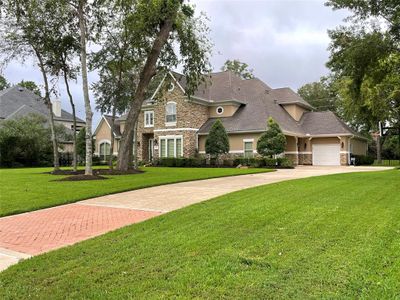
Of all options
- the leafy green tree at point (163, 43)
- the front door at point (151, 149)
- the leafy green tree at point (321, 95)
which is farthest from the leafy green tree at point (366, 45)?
the leafy green tree at point (321, 95)

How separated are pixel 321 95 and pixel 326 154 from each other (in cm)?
2264

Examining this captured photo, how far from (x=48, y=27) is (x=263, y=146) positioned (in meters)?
15.8

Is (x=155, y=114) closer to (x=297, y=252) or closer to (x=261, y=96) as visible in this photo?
(x=261, y=96)

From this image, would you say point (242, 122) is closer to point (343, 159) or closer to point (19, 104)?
point (343, 159)

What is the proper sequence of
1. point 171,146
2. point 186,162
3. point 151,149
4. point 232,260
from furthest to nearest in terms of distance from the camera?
point 151,149 < point 171,146 < point 186,162 < point 232,260

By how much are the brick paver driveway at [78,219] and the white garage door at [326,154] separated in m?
22.4

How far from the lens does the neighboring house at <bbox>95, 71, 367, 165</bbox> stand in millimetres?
30719

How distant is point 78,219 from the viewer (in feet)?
25.8

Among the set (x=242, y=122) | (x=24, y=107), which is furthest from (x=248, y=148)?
(x=24, y=107)

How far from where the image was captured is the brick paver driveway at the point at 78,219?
5914mm

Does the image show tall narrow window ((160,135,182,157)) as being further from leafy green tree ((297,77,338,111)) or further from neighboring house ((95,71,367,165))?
leafy green tree ((297,77,338,111))

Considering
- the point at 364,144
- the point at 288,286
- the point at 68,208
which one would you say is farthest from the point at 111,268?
the point at 364,144

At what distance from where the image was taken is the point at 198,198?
33.4 feet

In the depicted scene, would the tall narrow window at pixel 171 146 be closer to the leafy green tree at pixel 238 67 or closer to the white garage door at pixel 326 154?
the white garage door at pixel 326 154
